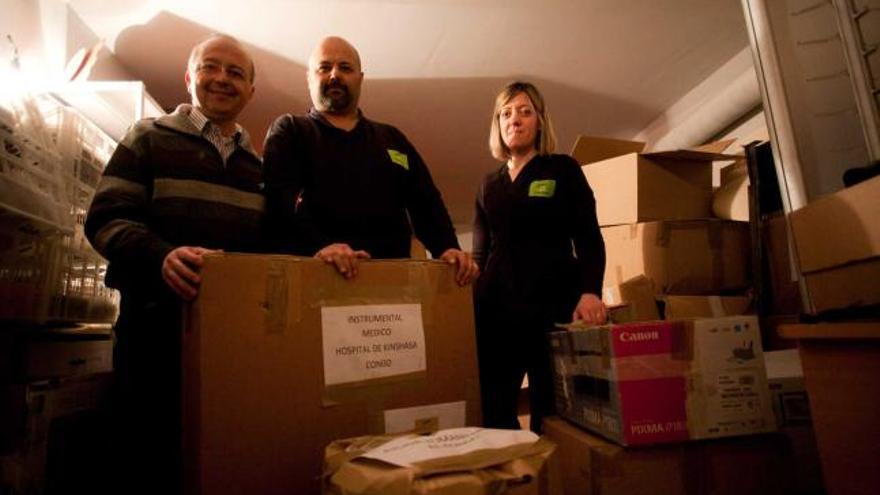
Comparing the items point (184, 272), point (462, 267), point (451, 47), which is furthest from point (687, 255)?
point (184, 272)

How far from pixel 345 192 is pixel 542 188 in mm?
580

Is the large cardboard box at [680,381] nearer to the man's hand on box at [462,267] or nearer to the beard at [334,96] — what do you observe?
the man's hand on box at [462,267]

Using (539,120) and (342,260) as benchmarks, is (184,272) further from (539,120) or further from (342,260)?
(539,120)

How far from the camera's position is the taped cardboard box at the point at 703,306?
169cm

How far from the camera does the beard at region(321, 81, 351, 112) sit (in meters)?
1.22

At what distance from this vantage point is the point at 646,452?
2.70 ft

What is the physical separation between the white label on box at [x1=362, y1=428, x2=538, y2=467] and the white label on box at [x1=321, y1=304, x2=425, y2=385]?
7.9 inches

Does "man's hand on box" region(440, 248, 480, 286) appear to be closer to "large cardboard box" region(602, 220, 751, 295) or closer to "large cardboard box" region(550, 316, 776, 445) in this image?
"large cardboard box" region(550, 316, 776, 445)

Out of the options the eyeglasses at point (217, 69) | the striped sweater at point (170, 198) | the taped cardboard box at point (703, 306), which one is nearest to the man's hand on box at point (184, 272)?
the striped sweater at point (170, 198)

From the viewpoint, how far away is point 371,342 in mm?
812

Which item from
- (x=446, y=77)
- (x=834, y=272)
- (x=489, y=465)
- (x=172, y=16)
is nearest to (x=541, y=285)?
(x=834, y=272)

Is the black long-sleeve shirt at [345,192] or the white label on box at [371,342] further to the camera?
the black long-sleeve shirt at [345,192]

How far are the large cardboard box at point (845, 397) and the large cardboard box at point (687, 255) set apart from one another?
1017 millimetres

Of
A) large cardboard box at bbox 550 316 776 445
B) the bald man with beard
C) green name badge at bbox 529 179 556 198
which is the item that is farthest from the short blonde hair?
large cardboard box at bbox 550 316 776 445
